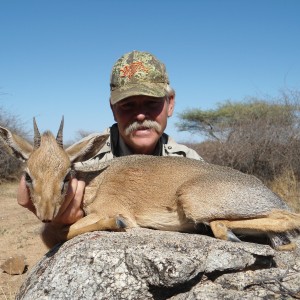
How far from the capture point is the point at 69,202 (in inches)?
189

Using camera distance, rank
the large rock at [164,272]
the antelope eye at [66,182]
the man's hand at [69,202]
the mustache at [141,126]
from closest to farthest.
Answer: the large rock at [164,272] → the antelope eye at [66,182] → the man's hand at [69,202] → the mustache at [141,126]

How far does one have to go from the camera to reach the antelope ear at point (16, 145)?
4770 mm

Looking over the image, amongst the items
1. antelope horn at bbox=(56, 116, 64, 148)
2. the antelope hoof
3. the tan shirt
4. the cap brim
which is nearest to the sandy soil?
the tan shirt

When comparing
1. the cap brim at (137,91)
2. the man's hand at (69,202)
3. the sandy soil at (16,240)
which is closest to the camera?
the man's hand at (69,202)

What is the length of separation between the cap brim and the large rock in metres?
2.64

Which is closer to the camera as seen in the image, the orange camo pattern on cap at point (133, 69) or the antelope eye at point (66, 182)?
the antelope eye at point (66, 182)

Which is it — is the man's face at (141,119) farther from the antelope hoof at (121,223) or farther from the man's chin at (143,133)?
the antelope hoof at (121,223)

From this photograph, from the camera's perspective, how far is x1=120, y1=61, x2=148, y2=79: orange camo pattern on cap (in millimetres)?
6609

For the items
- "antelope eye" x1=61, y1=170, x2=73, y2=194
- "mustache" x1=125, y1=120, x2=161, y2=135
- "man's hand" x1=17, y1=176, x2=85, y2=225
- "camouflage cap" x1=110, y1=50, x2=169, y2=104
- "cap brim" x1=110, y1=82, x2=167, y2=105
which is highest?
"camouflage cap" x1=110, y1=50, x2=169, y2=104

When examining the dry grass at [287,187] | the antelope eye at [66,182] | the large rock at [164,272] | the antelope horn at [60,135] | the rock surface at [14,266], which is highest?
the antelope horn at [60,135]

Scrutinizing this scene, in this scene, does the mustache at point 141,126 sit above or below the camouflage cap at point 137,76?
below

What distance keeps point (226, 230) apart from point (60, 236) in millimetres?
1797

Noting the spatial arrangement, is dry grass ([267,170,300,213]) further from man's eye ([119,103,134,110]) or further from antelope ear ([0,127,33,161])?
antelope ear ([0,127,33,161])

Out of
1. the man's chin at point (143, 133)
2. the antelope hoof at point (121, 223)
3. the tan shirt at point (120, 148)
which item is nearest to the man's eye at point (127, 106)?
the man's chin at point (143, 133)
